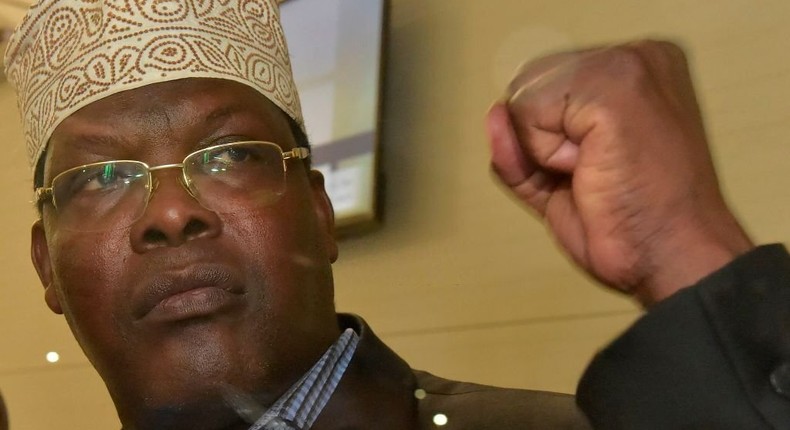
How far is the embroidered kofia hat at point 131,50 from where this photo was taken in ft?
2.70

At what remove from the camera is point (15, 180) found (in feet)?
5.95

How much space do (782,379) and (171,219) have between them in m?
0.54

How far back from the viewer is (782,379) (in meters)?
0.44

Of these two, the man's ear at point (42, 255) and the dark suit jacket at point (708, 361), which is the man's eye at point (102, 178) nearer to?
the man's ear at point (42, 255)

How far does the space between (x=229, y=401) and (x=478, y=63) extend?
2.05ft

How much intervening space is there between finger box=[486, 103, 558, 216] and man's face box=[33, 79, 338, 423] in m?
0.28

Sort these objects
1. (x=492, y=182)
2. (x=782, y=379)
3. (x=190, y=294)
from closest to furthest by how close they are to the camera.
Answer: (x=782, y=379) < (x=190, y=294) < (x=492, y=182)

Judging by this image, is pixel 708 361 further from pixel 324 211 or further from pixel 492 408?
pixel 324 211

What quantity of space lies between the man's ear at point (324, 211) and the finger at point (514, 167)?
34cm

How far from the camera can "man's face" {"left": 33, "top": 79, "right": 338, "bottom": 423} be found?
74 centimetres

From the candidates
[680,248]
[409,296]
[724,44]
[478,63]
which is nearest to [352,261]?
[409,296]

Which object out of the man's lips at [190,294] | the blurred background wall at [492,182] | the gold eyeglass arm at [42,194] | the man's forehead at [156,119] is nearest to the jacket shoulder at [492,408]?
the blurred background wall at [492,182]

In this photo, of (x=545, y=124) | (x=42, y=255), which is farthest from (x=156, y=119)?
(x=545, y=124)

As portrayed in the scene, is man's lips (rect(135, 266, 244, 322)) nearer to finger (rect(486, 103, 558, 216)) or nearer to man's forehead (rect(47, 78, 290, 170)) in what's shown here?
man's forehead (rect(47, 78, 290, 170))
